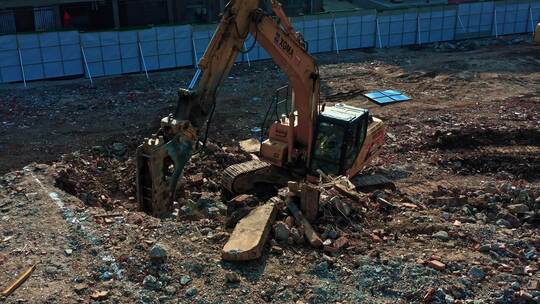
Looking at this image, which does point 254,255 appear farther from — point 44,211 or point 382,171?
point 382,171

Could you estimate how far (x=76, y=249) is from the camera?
893 cm

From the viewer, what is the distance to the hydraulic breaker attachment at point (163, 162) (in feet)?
31.3

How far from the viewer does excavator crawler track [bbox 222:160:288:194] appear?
1193 cm

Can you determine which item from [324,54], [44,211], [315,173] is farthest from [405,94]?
[44,211]

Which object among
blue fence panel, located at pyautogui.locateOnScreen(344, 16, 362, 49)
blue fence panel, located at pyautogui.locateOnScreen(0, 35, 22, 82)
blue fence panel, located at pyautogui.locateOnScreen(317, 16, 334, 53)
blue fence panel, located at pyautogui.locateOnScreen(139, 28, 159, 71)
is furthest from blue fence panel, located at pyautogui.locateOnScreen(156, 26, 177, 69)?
blue fence panel, located at pyautogui.locateOnScreen(344, 16, 362, 49)

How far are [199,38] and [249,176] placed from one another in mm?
12476

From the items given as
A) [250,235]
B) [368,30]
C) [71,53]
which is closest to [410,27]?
[368,30]

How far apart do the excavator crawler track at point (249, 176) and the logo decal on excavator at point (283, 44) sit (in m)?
2.39

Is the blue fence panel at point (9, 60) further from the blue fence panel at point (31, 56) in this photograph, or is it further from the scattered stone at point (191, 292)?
the scattered stone at point (191, 292)

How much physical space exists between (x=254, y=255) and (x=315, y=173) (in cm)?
394

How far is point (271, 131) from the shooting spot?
1242 centimetres

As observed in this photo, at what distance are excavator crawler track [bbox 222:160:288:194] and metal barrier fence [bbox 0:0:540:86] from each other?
37.8 ft

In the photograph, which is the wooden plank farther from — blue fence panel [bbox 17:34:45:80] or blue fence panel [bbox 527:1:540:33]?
blue fence panel [bbox 527:1:540:33]

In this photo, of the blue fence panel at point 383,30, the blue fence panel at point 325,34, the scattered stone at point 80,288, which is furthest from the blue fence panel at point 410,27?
the scattered stone at point 80,288
